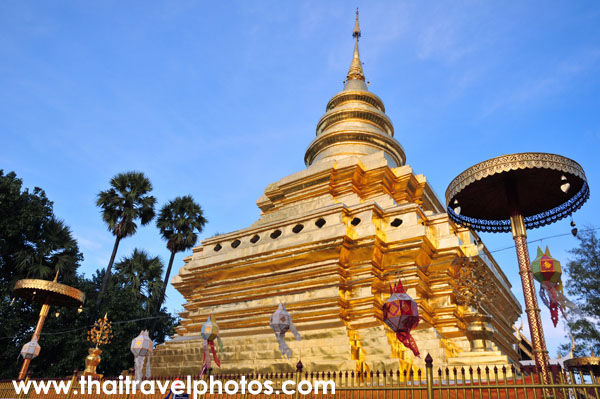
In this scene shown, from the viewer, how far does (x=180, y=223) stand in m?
25.9

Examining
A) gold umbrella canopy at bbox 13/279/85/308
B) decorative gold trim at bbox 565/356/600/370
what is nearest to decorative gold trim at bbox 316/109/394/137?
gold umbrella canopy at bbox 13/279/85/308

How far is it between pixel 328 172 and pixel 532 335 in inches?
397

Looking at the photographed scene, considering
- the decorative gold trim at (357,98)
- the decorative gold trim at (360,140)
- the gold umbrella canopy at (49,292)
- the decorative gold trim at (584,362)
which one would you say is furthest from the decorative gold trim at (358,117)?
the decorative gold trim at (584,362)

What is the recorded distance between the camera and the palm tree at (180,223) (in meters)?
25.5

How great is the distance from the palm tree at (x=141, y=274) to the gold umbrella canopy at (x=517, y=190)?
19.7 m

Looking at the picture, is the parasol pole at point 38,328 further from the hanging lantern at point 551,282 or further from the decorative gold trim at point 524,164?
the hanging lantern at point 551,282

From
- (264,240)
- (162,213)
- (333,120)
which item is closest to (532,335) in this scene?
(264,240)

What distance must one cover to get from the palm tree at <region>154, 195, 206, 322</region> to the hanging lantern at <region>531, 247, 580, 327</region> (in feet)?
67.2

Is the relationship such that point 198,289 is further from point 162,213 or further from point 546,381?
point 546,381

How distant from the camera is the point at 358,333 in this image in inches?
472

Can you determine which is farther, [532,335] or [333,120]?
[333,120]

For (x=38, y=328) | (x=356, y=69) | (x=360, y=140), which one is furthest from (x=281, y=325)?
(x=356, y=69)

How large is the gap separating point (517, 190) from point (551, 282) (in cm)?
244

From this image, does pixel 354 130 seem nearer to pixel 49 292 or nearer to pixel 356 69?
pixel 356 69
